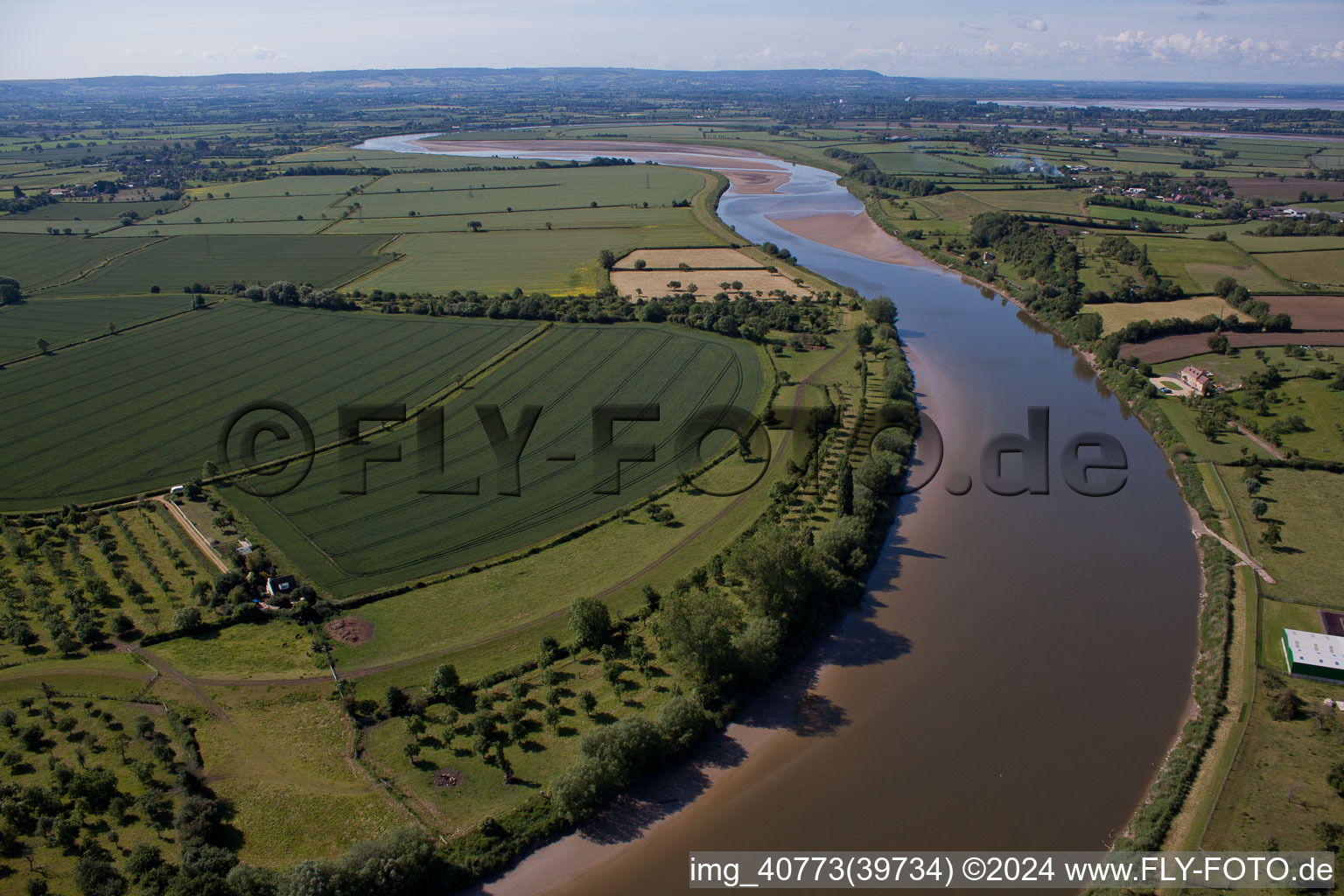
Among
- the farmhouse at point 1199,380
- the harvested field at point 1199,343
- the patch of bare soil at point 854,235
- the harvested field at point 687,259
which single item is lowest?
the farmhouse at point 1199,380

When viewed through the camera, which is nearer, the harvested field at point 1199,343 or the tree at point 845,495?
the tree at point 845,495

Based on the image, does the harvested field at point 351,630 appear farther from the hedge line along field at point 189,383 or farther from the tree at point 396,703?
the hedge line along field at point 189,383

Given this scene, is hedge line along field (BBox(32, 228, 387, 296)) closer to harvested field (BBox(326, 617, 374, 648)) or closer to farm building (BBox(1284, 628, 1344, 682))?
harvested field (BBox(326, 617, 374, 648))

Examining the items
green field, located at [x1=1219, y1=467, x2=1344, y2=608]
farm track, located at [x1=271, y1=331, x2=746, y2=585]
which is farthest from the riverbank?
farm track, located at [x1=271, y1=331, x2=746, y2=585]

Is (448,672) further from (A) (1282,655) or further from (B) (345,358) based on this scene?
(B) (345,358)

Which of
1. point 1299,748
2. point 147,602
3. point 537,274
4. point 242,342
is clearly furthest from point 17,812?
point 537,274

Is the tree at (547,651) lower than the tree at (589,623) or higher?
lower

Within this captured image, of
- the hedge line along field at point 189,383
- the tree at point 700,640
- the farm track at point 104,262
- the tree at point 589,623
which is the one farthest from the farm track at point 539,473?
the farm track at point 104,262
